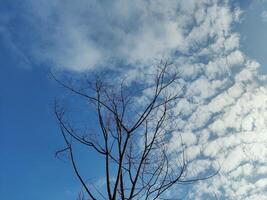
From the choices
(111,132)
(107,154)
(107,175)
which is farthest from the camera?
(111,132)

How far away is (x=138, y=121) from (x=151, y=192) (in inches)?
52.4

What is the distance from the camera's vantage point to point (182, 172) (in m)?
6.60

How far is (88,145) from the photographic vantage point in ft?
22.9

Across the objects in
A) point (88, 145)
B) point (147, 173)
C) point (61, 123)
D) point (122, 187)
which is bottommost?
point (122, 187)

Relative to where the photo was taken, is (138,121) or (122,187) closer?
(122,187)

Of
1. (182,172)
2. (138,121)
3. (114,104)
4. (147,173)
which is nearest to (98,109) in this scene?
(114,104)

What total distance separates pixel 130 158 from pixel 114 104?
1136mm

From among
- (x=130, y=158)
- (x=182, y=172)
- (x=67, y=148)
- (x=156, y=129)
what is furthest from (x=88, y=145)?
(x=182, y=172)

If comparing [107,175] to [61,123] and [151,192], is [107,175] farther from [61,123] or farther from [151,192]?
[61,123]

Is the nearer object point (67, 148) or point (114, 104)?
point (67, 148)

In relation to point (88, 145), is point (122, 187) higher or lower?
lower

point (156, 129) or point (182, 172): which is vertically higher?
point (156, 129)

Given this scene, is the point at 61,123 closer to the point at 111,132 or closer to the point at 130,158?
the point at 111,132

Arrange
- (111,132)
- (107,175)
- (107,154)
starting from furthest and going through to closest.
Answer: (111,132)
(107,154)
(107,175)
